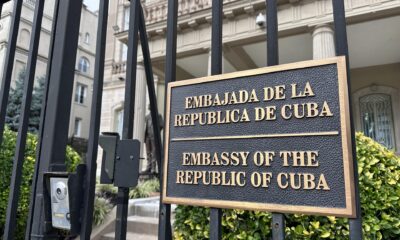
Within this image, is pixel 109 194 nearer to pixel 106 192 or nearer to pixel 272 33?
pixel 106 192

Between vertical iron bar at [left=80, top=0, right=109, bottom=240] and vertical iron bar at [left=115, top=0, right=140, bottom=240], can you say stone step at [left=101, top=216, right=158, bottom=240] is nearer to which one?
vertical iron bar at [left=115, top=0, right=140, bottom=240]

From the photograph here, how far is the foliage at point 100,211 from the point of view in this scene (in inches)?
200

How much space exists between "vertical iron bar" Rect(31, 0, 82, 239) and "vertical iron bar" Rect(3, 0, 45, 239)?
→ 1.00ft

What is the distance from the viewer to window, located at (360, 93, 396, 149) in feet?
38.8

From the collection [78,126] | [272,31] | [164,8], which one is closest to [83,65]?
[78,126]

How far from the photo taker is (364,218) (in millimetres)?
2355

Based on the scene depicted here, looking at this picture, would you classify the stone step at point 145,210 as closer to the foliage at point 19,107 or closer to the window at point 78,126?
the foliage at point 19,107

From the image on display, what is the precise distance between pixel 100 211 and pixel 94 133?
13.7ft

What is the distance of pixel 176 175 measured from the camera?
5.36 ft

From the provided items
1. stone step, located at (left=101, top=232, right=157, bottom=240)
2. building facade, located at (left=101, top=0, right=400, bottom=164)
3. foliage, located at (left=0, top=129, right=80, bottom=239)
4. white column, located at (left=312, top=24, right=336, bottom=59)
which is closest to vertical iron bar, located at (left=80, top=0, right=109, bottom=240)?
foliage, located at (left=0, top=129, right=80, bottom=239)

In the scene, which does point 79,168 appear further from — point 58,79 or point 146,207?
point 146,207

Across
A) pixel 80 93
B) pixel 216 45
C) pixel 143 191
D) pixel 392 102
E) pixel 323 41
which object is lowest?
pixel 143 191

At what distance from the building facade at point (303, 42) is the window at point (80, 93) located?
52.9 feet

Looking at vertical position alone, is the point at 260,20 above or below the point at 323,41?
above
